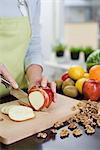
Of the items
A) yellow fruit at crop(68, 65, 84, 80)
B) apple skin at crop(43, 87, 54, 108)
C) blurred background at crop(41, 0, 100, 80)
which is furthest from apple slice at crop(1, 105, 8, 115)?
blurred background at crop(41, 0, 100, 80)

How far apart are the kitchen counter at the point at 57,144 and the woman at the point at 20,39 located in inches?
12.1

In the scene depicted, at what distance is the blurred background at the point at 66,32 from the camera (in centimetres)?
218

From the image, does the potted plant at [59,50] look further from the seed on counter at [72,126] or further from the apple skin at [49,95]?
the seed on counter at [72,126]

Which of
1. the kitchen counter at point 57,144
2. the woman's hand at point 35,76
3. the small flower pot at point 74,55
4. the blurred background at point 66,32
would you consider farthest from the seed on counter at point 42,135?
the small flower pot at point 74,55

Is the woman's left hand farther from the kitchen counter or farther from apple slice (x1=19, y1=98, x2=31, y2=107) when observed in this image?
the kitchen counter

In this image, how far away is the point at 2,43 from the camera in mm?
1112

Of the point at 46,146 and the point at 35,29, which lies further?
the point at 35,29

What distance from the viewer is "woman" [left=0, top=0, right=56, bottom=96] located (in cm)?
111

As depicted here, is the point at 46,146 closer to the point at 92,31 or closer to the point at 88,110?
the point at 88,110

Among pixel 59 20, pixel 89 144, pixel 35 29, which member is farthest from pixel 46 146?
pixel 59 20

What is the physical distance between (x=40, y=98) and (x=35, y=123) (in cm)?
12

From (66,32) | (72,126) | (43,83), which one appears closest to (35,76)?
(43,83)

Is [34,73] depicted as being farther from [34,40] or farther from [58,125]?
[58,125]

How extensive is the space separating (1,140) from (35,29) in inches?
22.5
